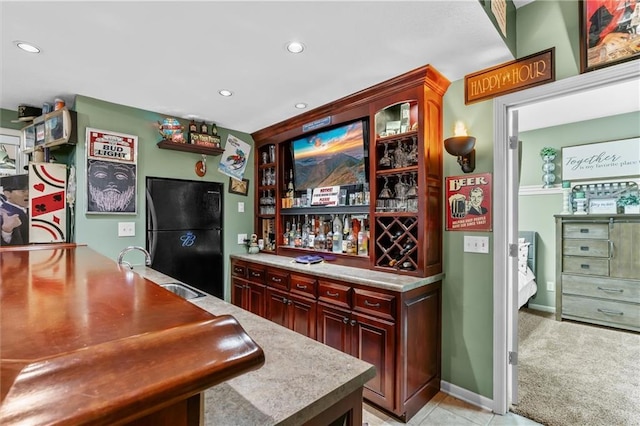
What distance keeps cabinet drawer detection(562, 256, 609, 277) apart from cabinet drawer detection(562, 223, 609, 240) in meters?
0.29

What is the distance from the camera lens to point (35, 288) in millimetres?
704

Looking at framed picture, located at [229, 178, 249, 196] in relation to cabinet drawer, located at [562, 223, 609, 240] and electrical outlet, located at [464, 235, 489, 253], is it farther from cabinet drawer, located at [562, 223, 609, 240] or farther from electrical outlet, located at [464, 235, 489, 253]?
cabinet drawer, located at [562, 223, 609, 240]

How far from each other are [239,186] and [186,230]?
32.1 inches

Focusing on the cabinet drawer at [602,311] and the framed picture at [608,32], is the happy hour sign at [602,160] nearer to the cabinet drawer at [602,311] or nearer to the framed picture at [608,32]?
the cabinet drawer at [602,311]

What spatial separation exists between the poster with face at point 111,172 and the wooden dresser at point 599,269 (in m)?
5.14

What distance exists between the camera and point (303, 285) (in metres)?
2.68

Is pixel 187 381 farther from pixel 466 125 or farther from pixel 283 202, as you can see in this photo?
pixel 283 202

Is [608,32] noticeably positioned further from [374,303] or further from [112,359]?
[112,359]

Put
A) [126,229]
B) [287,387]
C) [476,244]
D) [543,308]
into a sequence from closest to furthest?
[287,387], [476,244], [126,229], [543,308]

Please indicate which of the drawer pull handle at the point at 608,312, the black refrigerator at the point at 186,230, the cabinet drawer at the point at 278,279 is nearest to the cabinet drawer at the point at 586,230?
the drawer pull handle at the point at 608,312

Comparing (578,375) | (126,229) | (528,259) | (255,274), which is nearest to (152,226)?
(126,229)

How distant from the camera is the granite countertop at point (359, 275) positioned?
2094 millimetres

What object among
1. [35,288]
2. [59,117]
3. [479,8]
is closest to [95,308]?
[35,288]

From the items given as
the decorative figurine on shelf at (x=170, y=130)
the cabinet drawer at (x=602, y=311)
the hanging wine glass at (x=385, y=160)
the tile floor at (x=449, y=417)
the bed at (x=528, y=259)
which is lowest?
the tile floor at (x=449, y=417)
